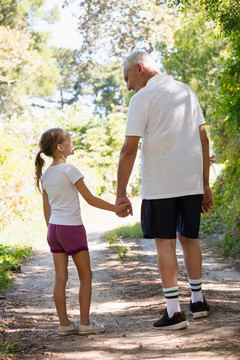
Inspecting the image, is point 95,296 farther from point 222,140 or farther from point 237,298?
point 222,140

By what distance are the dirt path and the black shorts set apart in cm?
66

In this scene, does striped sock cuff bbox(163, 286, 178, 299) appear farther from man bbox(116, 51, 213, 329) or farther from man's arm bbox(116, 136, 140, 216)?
man's arm bbox(116, 136, 140, 216)

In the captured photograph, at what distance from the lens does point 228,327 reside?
11.1 feet

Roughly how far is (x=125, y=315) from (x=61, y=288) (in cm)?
80

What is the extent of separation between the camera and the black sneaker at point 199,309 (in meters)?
3.79

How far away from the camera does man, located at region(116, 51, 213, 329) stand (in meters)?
3.63

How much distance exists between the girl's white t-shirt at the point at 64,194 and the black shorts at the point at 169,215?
1.63ft

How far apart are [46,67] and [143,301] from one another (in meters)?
24.2

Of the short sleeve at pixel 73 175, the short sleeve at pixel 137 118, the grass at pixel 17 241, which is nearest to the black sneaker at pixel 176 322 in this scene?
the short sleeve at pixel 73 175

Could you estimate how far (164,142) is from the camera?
3633 millimetres

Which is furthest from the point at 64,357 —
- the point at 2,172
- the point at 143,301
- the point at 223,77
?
the point at 2,172

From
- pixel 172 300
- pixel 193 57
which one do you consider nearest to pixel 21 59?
pixel 193 57

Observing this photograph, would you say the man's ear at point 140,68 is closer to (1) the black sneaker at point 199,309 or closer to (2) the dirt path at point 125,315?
(1) the black sneaker at point 199,309

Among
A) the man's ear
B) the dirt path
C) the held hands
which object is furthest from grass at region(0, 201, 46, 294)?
the man's ear
